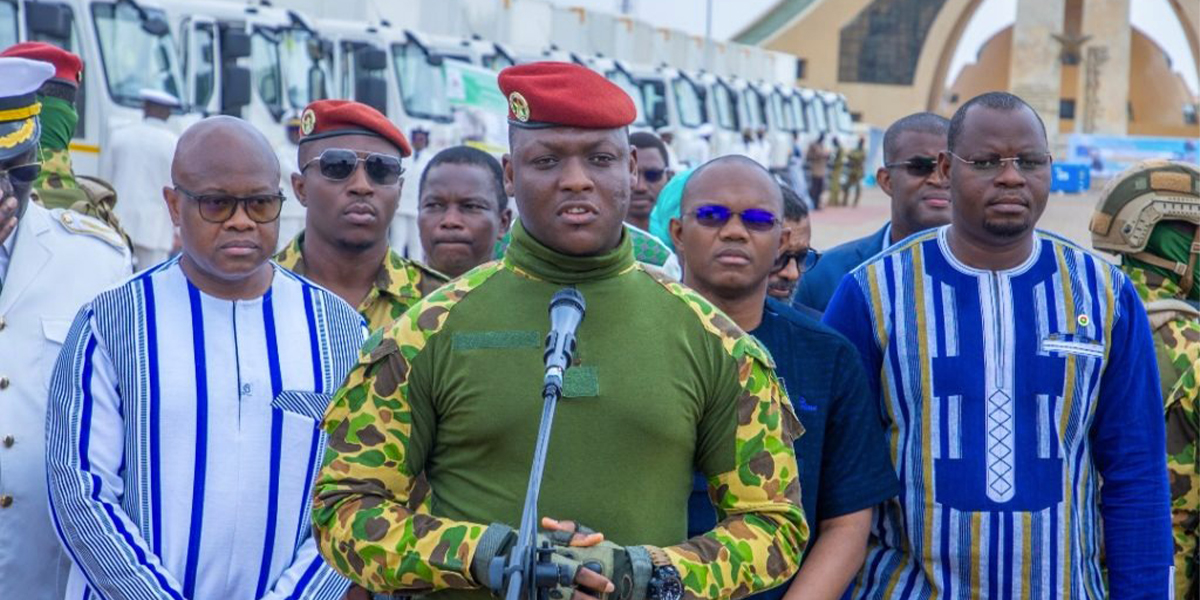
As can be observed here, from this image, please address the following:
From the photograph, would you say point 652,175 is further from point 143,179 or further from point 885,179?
point 143,179

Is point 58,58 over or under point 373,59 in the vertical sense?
over

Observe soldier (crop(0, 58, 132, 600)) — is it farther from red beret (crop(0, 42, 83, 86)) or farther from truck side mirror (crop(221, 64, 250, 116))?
truck side mirror (crop(221, 64, 250, 116))

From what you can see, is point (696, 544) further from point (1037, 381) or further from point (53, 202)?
point (53, 202)

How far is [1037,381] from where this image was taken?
3.82 meters

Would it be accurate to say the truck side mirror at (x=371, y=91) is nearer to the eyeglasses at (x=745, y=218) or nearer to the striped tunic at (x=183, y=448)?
the eyeglasses at (x=745, y=218)

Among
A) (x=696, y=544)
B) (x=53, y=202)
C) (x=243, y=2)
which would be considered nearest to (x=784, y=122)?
(x=243, y=2)

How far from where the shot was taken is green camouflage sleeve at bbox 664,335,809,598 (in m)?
3.07

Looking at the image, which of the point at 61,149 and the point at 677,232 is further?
the point at 61,149

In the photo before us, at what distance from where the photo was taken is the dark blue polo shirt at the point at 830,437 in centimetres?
368

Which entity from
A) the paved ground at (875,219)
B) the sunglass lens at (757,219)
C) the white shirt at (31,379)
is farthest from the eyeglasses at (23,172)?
the paved ground at (875,219)

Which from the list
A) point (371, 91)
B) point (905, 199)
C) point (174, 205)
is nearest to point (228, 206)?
→ point (174, 205)

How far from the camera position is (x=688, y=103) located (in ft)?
112

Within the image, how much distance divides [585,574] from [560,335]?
390mm

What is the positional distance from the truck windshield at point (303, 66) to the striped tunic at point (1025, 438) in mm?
16562
